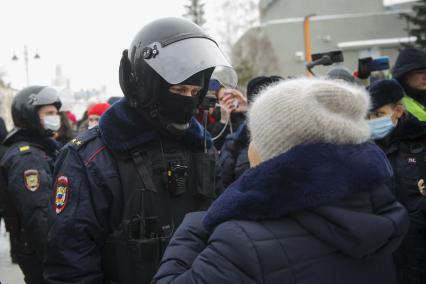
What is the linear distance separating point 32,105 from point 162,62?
2367 millimetres

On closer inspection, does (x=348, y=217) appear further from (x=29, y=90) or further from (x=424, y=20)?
(x=424, y=20)

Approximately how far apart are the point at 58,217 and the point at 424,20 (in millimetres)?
19739

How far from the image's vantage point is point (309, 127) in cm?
131

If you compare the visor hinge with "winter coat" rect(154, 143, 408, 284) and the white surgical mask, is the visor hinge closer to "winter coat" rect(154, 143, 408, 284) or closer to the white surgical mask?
"winter coat" rect(154, 143, 408, 284)

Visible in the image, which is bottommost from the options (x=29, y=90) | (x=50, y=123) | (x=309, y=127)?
(x=50, y=123)

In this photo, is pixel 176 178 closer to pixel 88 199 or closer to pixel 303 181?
pixel 88 199

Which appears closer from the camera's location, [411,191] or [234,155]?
[411,191]

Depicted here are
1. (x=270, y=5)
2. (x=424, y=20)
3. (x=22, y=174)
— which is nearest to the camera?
(x=22, y=174)

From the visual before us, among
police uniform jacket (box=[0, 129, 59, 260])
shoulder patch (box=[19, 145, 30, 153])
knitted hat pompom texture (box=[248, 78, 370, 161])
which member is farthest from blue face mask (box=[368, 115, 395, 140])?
shoulder patch (box=[19, 145, 30, 153])

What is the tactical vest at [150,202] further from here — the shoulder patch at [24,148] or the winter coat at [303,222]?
the shoulder patch at [24,148]

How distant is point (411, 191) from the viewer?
272cm

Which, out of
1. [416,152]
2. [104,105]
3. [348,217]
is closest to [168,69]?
[348,217]

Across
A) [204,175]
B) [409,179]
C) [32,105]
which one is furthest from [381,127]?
[32,105]

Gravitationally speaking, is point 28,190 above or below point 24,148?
below
